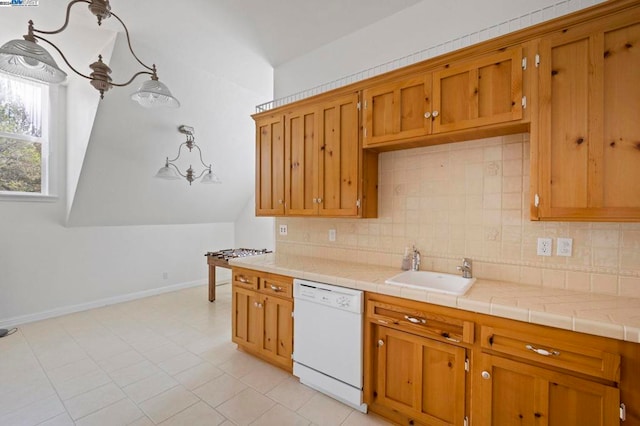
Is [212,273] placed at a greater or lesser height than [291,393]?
greater

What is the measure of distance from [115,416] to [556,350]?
2.70m

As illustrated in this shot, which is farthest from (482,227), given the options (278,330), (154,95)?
(154,95)

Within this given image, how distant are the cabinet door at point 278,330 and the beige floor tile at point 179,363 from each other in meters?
0.71

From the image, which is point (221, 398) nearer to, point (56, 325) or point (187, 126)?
point (56, 325)

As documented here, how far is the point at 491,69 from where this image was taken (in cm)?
172

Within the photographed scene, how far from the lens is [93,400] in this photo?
2.12 m

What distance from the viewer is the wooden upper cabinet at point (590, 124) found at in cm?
138

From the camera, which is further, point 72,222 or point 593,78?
point 72,222

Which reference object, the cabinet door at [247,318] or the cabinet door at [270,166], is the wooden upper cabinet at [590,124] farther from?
the cabinet door at [247,318]

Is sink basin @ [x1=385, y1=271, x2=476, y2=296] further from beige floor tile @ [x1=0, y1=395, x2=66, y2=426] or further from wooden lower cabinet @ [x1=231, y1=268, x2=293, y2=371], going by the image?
beige floor tile @ [x1=0, y1=395, x2=66, y2=426]

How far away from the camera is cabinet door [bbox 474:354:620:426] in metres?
1.25

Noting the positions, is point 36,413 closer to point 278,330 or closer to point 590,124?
point 278,330

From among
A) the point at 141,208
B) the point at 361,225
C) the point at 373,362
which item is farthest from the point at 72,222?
the point at 373,362

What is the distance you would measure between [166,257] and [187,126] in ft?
8.04
